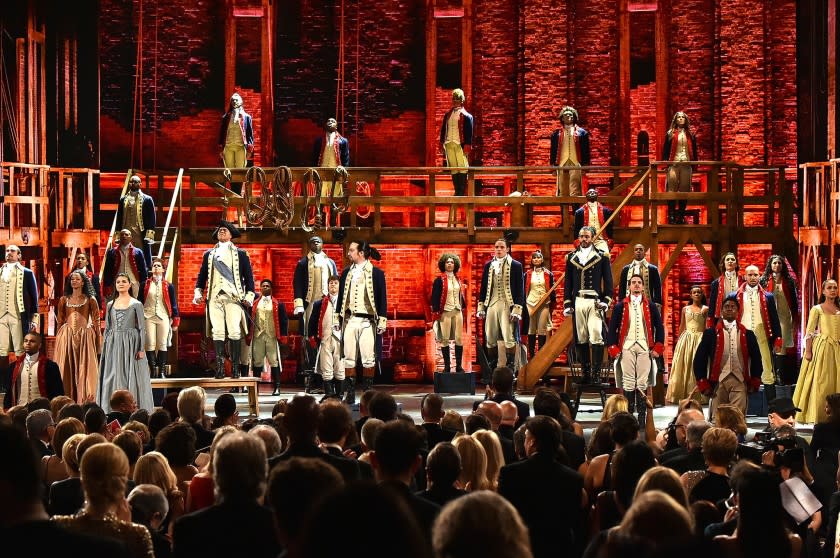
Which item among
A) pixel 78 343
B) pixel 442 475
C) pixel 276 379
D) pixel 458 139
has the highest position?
pixel 458 139

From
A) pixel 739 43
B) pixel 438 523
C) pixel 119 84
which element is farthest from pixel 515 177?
pixel 438 523

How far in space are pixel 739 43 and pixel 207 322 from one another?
8.52 m

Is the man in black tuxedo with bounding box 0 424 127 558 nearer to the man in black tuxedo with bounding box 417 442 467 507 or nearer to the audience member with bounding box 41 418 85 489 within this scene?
the man in black tuxedo with bounding box 417 442 467 507

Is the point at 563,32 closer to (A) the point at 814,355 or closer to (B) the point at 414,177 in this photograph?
(B) the point at 414,177

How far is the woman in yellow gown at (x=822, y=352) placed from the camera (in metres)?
Answer: 11.7

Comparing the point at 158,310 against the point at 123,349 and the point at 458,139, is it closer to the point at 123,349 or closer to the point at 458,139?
the point at 123,349

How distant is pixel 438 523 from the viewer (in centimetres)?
269

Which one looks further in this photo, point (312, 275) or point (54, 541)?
point (312, 275)

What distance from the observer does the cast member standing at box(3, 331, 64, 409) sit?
10695 millimetres

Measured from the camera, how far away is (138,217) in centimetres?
1509

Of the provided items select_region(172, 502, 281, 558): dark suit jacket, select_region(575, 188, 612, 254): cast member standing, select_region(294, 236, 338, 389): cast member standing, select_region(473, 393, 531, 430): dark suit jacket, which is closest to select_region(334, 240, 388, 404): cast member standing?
select_region(294, 236, 338, 389): cast member standing

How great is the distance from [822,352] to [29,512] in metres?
9.90

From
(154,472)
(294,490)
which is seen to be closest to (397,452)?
(294,490)

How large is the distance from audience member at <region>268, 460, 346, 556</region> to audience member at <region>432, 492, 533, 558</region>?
561 mm
